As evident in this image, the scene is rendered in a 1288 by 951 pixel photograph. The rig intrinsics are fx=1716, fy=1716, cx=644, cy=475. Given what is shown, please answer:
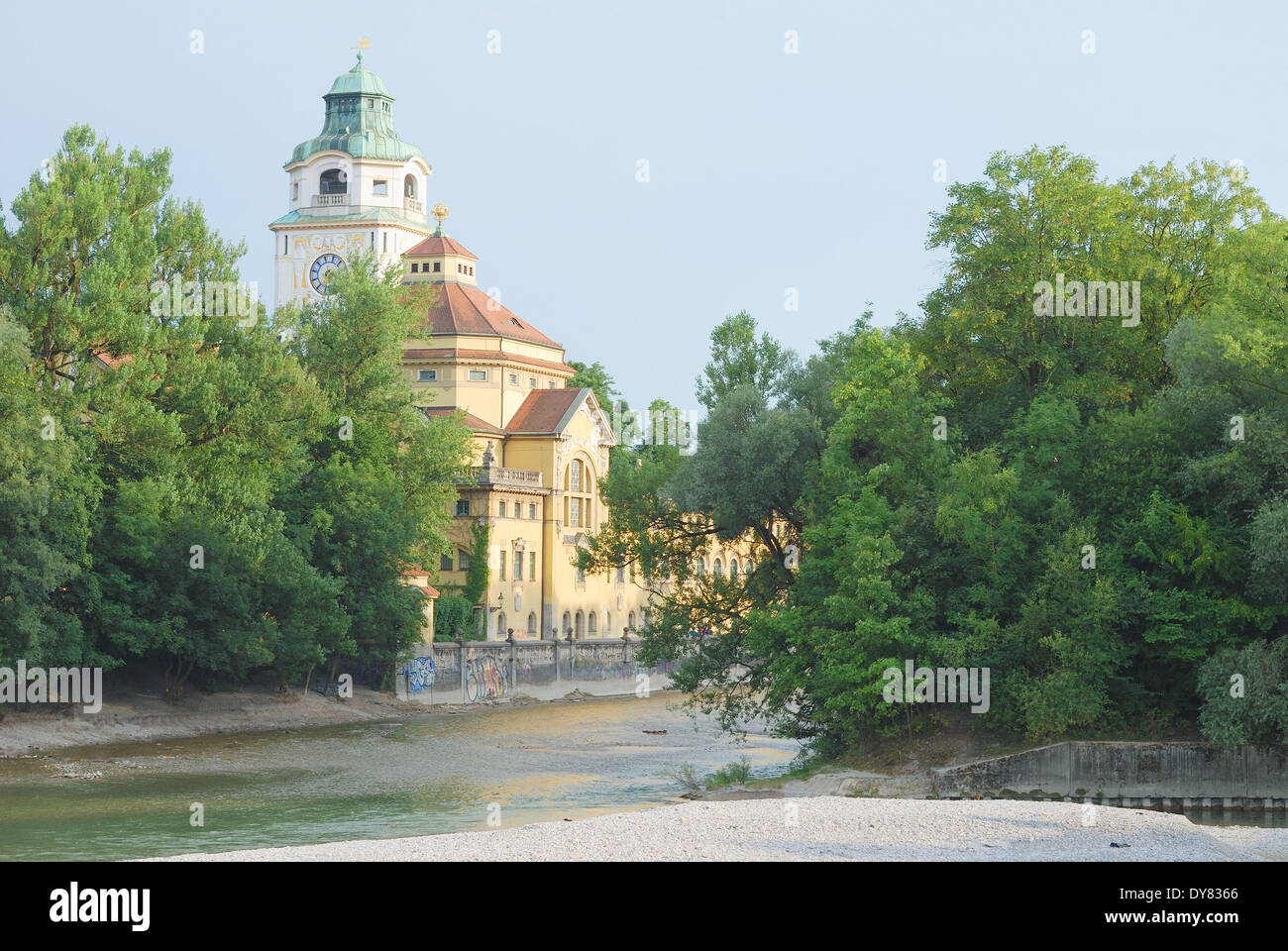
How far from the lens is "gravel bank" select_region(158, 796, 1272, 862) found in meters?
A: 24.4

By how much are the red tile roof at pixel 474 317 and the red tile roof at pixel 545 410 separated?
12.8ft

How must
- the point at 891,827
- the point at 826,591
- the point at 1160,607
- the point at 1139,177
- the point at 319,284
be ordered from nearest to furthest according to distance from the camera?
the point at 891,827
the point at 1160,607
the point at 826,591
the point at 1139,177
the point at 319,284

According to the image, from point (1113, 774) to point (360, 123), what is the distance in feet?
357

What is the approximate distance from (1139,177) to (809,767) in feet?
53.3

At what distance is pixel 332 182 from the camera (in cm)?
13288

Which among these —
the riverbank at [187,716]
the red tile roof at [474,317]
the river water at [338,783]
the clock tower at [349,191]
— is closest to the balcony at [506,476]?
the red tile roof at [474,317]

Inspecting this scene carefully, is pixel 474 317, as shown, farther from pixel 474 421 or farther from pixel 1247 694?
pixel 1247 694

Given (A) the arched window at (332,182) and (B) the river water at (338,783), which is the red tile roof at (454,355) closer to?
(A) the arched window at (332,182)

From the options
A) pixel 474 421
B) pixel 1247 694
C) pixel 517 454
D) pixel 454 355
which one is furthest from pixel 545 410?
pixel 1247 694

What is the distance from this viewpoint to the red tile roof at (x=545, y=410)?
10262cm

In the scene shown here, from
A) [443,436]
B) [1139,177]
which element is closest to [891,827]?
[1139,177]
